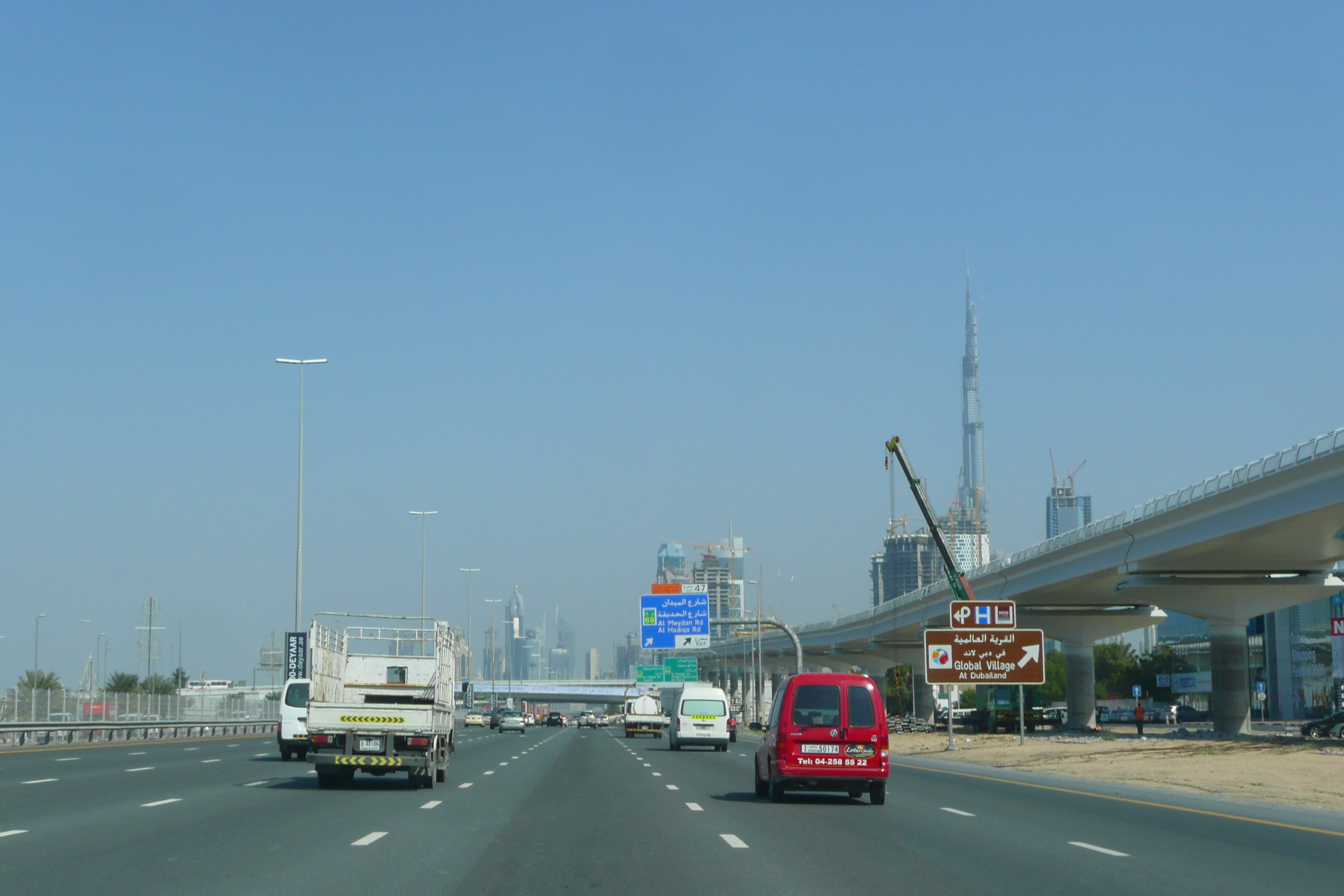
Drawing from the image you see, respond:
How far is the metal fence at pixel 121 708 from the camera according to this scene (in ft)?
160

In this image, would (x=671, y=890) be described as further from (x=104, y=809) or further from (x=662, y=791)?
(x=662, y=791)

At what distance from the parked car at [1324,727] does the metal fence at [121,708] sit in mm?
38992

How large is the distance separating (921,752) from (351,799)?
36294 mm

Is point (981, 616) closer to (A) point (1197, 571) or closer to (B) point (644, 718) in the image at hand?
(A) point (1197, 571)

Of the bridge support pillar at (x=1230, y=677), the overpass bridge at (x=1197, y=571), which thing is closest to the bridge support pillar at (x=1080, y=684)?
the overpass bridge at (x=1197, y=571)

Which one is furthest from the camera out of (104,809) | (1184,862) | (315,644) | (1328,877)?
(315,644)

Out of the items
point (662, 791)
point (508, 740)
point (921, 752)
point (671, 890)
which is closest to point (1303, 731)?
point (921, 752)

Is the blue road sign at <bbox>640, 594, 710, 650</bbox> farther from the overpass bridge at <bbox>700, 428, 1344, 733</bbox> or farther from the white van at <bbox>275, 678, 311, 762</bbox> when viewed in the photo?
the white van at <bbox>275, 678, 311, 762</bbox>

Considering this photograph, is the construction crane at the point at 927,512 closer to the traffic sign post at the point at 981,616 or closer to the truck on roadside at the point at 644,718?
the truck on roadside at the point at 644,718

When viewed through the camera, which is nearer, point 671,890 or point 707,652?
point 671,890

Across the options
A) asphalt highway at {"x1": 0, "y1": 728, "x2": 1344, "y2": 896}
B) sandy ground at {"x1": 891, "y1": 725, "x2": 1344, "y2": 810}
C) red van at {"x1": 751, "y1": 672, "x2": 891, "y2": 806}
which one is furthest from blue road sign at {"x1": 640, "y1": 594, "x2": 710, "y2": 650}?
red van at {"x1": 751, "y1": 672, "x2": 891, "y2": 806}

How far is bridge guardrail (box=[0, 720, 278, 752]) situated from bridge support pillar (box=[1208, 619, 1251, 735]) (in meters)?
43.9

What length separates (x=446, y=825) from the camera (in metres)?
17.5

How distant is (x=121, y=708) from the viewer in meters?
57.7
